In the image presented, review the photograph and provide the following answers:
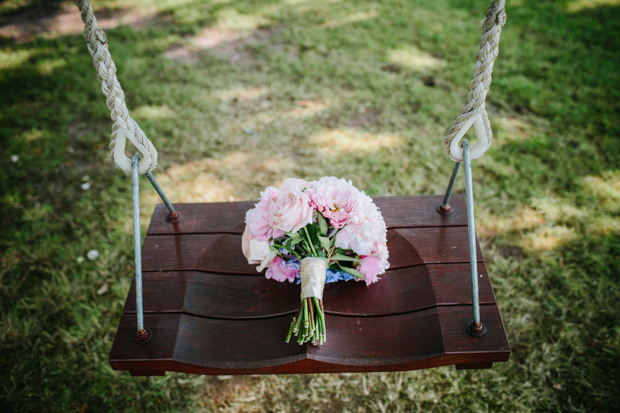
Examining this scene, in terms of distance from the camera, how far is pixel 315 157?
3059mm

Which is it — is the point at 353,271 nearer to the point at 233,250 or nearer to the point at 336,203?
the point at 336,203

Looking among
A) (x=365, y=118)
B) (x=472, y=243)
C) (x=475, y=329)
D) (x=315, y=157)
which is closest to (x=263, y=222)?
(x=472, y=243)

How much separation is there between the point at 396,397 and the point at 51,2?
6.08 metres

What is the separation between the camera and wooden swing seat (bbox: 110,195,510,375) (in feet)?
4.44

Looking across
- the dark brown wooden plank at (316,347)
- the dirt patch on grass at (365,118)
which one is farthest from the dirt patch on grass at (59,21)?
the dark brown wooden plank at (316,347)

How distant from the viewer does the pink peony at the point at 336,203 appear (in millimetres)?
1367

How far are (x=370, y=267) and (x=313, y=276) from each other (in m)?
0.25

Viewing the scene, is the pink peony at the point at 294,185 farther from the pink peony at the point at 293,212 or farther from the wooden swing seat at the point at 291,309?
the wooden swing seat at the point at 291,309

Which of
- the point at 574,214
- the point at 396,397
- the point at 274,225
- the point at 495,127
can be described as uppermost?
the point at 274,225

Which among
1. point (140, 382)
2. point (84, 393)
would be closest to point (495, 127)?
point (140, 382)

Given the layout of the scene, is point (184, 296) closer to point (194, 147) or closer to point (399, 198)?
point (399, 198)

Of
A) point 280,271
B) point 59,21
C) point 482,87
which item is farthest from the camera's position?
point 59,21

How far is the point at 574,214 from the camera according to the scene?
2641 mm

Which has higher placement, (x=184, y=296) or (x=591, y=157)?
(x=184, y=296)
